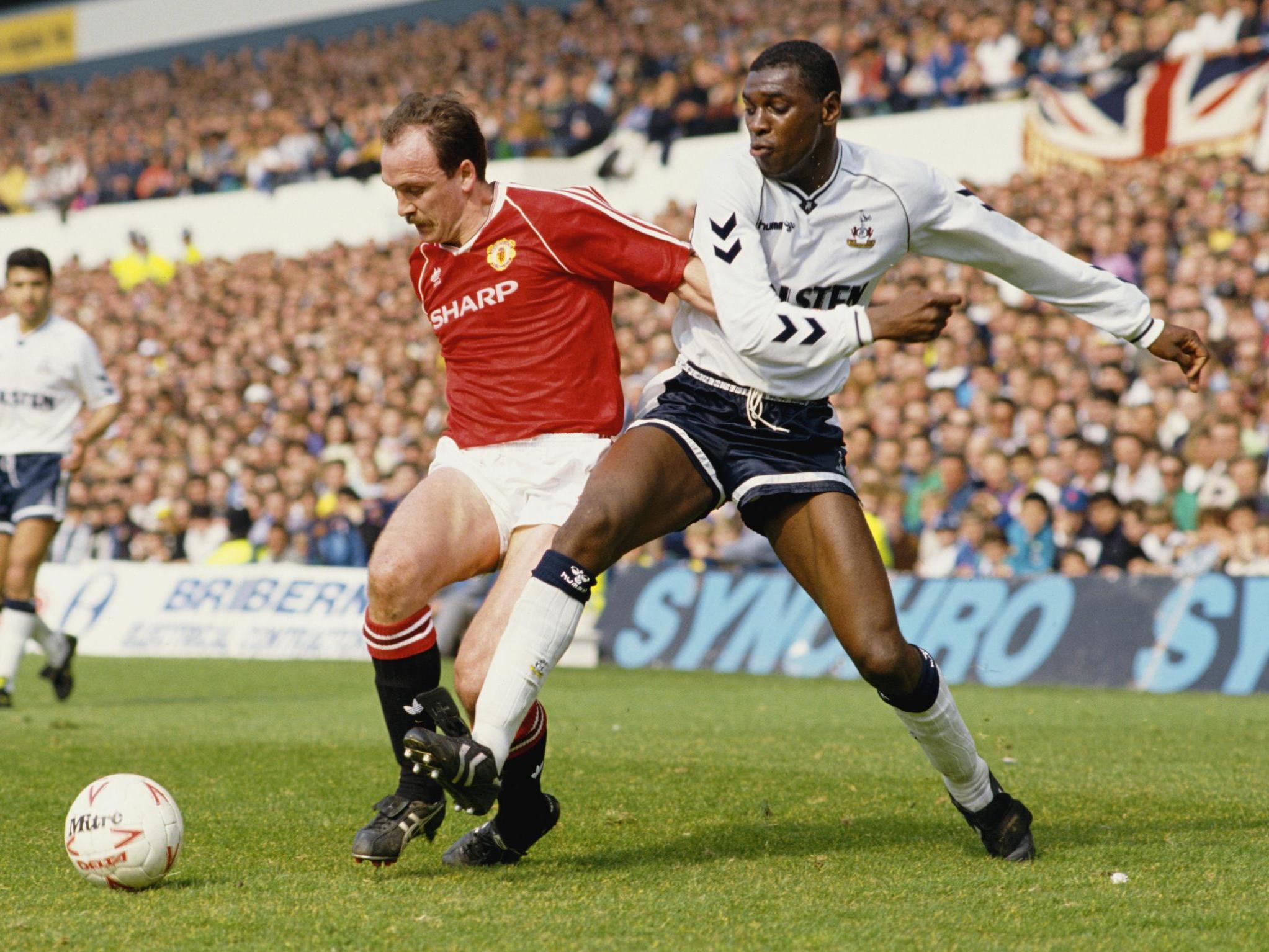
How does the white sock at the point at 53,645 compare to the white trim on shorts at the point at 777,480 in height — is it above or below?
below

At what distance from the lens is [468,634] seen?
215 inches

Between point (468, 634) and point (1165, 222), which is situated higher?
point (468, 634)

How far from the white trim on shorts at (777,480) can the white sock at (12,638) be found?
23.2 feet

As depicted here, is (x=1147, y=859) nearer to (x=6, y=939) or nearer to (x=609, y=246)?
(x=609, y=246)

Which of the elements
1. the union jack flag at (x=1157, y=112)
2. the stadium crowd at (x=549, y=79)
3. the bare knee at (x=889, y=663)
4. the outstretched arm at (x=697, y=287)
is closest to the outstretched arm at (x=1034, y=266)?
the outstretched arm at (x=697, y=287)

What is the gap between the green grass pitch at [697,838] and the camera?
434 centimetres

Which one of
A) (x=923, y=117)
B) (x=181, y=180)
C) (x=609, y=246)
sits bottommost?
(x=181, y=180)

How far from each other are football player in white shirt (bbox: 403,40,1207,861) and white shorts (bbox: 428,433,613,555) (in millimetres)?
249

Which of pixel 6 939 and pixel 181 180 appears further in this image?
pixel 181 180

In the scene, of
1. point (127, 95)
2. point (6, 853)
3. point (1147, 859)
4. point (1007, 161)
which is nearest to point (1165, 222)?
point (1007, 161)

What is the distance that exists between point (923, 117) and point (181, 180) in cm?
1499

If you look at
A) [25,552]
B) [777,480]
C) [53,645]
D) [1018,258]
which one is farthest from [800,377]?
[53,645]

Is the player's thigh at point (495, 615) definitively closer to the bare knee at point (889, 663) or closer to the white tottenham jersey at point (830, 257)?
the white tottenham jersey at point (830, 257)

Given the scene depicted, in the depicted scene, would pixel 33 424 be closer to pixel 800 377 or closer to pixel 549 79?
pixel 800 377
